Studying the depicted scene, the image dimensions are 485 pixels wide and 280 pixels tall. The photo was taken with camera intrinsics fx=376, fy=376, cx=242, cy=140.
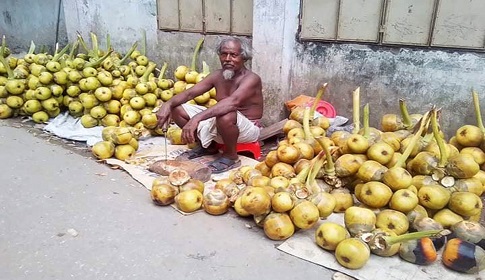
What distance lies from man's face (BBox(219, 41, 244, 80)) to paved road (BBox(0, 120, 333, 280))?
1373 millimetres

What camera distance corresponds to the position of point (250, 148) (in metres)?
4.00

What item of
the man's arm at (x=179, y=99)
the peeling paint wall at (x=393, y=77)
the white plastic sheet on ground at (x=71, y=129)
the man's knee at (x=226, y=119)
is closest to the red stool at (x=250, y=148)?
the man's knee at (x=226, y=119)

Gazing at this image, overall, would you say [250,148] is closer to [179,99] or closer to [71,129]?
[179,99]

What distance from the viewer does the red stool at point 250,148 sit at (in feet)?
12.9

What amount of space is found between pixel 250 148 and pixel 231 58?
990 mm

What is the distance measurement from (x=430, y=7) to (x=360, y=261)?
2.58m

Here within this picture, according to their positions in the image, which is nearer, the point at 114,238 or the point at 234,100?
the point at 114,238

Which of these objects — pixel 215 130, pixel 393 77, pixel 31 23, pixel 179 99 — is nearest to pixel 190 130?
pixel 215 130

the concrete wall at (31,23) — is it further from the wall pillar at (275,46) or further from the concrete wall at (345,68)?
the wall pillar at (275,46)

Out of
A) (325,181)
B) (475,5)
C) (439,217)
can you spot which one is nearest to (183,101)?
(325,181)

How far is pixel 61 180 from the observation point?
11.0 feet

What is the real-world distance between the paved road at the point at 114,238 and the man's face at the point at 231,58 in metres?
1.37

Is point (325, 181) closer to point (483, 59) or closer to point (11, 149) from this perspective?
point (483, 59)

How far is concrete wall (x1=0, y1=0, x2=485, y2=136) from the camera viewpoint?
3543mm
